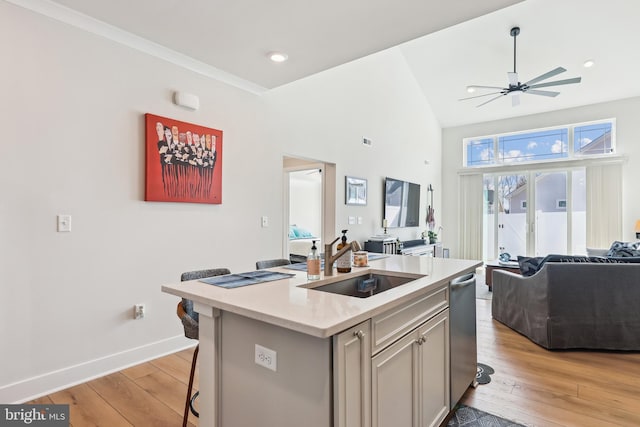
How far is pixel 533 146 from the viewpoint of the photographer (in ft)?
23.1

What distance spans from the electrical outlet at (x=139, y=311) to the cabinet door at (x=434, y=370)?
2262 mm

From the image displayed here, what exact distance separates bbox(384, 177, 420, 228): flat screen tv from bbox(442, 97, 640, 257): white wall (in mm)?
1361

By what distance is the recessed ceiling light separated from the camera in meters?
2.88

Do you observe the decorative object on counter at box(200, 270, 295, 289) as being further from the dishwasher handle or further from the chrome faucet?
the dishwasher handle

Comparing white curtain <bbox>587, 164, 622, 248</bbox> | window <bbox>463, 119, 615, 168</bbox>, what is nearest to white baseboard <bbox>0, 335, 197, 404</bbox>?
white curtain <bbox>587, 164, 622, 248</bbox>

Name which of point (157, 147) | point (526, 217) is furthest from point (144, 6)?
point (526, 217)

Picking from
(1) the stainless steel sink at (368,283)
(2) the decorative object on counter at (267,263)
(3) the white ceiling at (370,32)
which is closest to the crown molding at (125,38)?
(3) the white ceiling at (370,32)

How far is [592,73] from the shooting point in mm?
5512

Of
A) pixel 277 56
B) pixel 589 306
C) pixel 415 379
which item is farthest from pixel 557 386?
pixel 277 56

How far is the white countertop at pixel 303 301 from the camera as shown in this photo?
1101 millimetres

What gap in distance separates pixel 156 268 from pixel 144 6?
6.46 feet

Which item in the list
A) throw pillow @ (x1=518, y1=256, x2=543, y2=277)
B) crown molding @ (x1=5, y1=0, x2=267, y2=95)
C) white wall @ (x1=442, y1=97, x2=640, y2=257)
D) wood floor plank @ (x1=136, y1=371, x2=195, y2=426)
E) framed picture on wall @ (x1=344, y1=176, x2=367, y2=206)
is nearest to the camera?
wood floor plank @ (x1=136, y1=371, x2=195, y2=426)

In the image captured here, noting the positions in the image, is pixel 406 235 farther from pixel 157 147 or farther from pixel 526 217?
pixel 157 147

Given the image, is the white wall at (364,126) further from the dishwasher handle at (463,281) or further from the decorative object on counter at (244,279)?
the dishwasher handle at (463,281)
